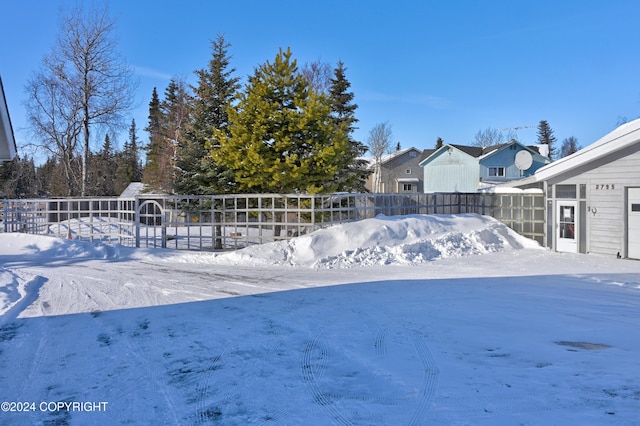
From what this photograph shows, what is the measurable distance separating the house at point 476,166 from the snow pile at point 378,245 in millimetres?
22666

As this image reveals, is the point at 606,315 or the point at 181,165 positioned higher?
the point at 181,165

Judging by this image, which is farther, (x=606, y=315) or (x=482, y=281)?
(x=482, y=281)

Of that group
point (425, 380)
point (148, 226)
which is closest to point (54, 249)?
point (148, 226)

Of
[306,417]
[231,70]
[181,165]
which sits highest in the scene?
[231,70]

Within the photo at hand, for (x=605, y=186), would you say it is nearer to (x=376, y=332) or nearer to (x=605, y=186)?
(x=605, y=186)

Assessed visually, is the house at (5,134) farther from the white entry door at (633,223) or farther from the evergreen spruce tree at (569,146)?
the evergreen spruce tree at (569,146)

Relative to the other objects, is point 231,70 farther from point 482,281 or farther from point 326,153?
point 482,281

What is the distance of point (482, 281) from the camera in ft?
31.7

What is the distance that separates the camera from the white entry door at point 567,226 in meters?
14.6

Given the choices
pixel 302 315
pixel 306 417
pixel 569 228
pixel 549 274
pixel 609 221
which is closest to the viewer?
pixel 306 417

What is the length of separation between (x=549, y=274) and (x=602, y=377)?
683 cm

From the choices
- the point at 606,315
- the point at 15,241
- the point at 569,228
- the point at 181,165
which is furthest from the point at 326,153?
the point at 15,241

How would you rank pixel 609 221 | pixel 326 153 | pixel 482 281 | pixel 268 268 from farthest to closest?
pixel 326 153 < pixel 609 221 < pixel 268 268 < pixel 482 281
